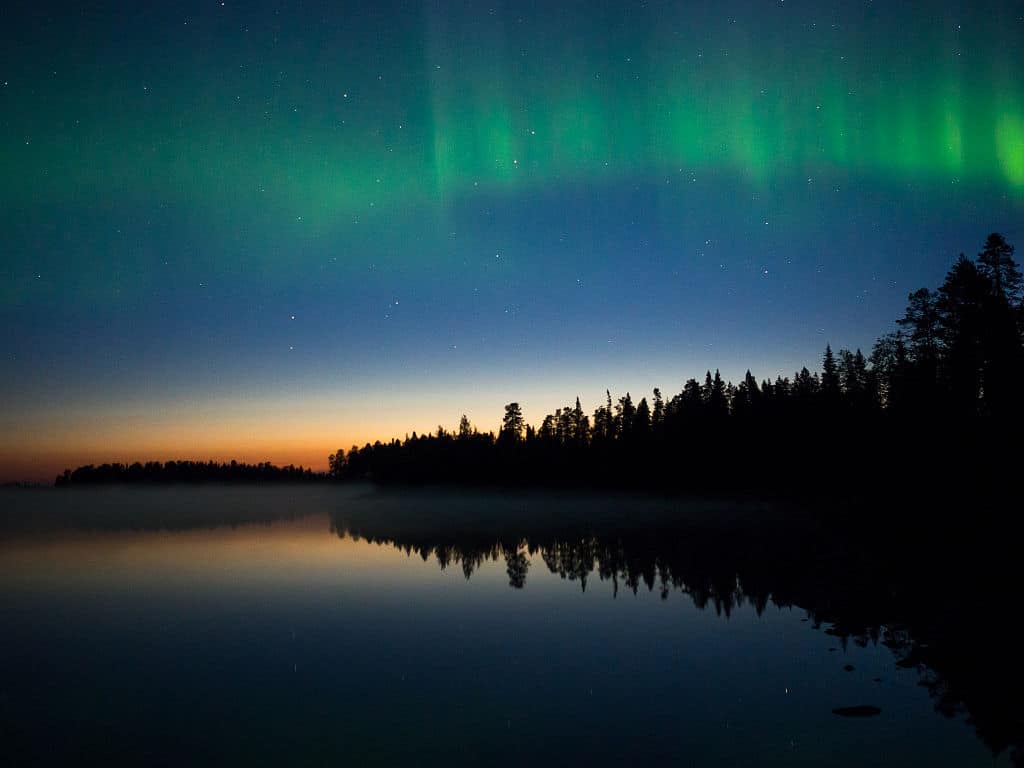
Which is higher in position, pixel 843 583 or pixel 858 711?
pixel 858 711

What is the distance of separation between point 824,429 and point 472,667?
263 ft

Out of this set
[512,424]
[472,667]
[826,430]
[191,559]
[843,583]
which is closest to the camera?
[472,667]

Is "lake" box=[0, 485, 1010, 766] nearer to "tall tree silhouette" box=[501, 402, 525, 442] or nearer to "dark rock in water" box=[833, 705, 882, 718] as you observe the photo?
"dark rock in water" box=[833, 705, 882, 718]

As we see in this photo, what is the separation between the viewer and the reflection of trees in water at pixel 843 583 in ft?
51.6

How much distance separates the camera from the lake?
13.3 meters

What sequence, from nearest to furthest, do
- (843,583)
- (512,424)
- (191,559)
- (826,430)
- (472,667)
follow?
(472,667), (843,583), (191,559), (826,430), (512,424)

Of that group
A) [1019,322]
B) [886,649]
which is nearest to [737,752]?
[886,649]

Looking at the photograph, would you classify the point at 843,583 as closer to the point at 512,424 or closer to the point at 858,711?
the point at 858,711

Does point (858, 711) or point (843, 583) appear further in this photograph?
point (843, 583)

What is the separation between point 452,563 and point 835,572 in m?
24.6

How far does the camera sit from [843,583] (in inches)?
1121

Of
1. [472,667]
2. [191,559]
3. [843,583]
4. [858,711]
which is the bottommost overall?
[191,559]

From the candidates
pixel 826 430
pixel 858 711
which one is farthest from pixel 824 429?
pixel 858 711

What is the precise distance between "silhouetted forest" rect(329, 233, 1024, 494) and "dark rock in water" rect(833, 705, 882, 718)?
29.4 metres
